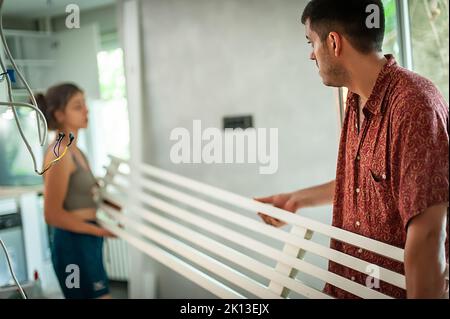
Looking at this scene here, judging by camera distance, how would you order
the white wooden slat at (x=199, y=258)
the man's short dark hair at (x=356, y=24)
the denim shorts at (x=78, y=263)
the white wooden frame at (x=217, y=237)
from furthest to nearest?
the denim shorts at (x=78, y=263), the white wooden slat at (x=199, y=258), the white wooden frame at (x=217, y=237), the man's short dark hair at (x=356, y=24)

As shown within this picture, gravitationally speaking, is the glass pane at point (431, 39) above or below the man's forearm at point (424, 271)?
above

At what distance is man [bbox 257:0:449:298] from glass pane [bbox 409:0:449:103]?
0.25 ft

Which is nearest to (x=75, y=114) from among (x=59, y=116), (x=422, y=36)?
(x=59, y=116)

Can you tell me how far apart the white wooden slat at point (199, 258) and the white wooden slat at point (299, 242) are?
0.08 m

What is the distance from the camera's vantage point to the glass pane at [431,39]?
2.71ft

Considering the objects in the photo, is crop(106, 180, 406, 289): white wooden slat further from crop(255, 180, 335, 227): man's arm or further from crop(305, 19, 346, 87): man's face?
crop(305, 19, 346, 87): man's face

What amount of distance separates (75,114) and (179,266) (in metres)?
0.47

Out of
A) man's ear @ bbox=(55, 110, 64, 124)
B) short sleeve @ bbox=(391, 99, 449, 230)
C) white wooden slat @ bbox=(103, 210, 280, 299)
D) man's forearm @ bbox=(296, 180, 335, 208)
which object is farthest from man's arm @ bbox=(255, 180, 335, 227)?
man's ear @ bbox=(55, 110, 64, 124)

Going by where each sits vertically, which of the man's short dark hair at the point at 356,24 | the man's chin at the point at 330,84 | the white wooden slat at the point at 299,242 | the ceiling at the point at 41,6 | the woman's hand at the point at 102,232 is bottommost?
the woman's hand at the point at 102,232

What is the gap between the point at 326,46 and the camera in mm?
841

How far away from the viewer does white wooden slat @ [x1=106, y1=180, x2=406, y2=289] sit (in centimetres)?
84

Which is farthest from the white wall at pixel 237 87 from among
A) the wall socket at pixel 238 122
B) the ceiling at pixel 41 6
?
the ceiling at pixel 41 6

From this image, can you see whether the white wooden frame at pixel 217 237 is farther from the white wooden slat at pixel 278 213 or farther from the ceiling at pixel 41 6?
the ceiling at pixel 41 6
